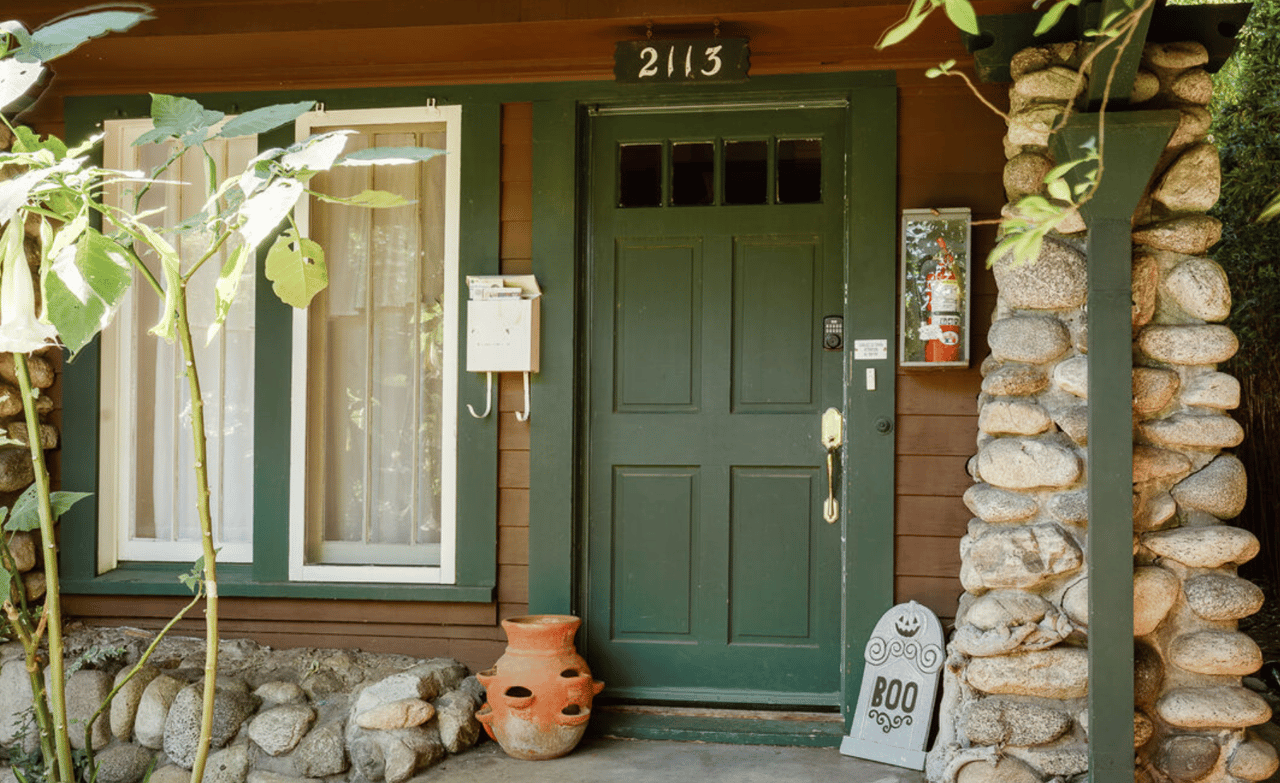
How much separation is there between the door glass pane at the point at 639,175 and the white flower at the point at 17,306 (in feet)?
8.89

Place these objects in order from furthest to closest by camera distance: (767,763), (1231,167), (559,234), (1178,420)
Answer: (1231,167), (559,234), (767,763), (1178,420)

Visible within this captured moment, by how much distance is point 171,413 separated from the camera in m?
4.23

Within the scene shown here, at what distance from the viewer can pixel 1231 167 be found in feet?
15.9

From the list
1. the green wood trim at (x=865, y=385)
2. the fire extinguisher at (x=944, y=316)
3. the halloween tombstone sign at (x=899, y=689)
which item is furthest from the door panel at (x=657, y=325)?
the halloween tombstone sign at (x=899, y=689)

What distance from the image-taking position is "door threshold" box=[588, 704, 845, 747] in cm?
374

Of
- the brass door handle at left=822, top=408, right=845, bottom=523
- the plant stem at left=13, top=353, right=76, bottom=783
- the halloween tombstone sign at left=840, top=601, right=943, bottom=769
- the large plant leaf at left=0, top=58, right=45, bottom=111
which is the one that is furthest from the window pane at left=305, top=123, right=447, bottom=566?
the large plant leaf at left=0, top=58, right=45, bottom=111

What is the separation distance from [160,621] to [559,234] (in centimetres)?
211

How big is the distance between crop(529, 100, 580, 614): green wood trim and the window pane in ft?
1.35

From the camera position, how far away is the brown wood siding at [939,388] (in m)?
3.71

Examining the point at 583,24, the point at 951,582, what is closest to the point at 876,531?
the point at 951,582

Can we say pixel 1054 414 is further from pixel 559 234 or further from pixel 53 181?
pixel 53 181

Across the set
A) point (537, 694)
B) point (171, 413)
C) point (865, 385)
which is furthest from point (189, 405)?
Answer: point (865, 385)

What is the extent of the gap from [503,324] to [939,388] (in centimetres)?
155

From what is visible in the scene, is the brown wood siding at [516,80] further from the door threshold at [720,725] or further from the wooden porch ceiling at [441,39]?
the door threshold at [720,725]
